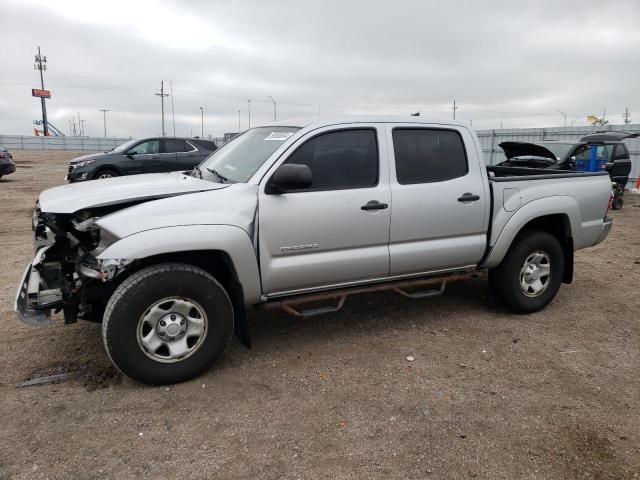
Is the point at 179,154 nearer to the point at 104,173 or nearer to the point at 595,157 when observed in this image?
the point at 104,173

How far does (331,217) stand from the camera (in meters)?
3.85

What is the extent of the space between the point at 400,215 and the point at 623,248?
5878 millimetres

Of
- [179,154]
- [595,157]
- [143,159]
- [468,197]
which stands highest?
[179,154]

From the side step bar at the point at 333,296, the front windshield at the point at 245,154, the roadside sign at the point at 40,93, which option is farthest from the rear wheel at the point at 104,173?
the roadside sign at the point at 40,93

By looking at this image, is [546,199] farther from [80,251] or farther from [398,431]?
[80,251]

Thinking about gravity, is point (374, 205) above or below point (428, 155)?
below

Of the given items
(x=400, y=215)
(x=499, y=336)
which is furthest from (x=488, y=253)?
(x=400, y=215)

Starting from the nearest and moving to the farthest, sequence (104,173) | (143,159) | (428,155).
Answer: (428,155)
(104,173)
(143,159)

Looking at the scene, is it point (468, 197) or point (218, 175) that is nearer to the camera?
point (218, 175)

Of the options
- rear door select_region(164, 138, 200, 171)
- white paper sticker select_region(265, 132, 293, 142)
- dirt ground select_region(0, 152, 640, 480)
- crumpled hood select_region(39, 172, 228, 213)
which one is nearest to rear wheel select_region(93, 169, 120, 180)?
rear door select_region(164, 138, 200, 171)

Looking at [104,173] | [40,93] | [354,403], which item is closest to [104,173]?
[104,173]

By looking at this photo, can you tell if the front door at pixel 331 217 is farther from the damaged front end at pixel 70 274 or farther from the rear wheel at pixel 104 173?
the rear wheel at pixel 104 173

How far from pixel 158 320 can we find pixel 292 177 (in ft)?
4.29

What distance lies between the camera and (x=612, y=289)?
5957 millimetres
